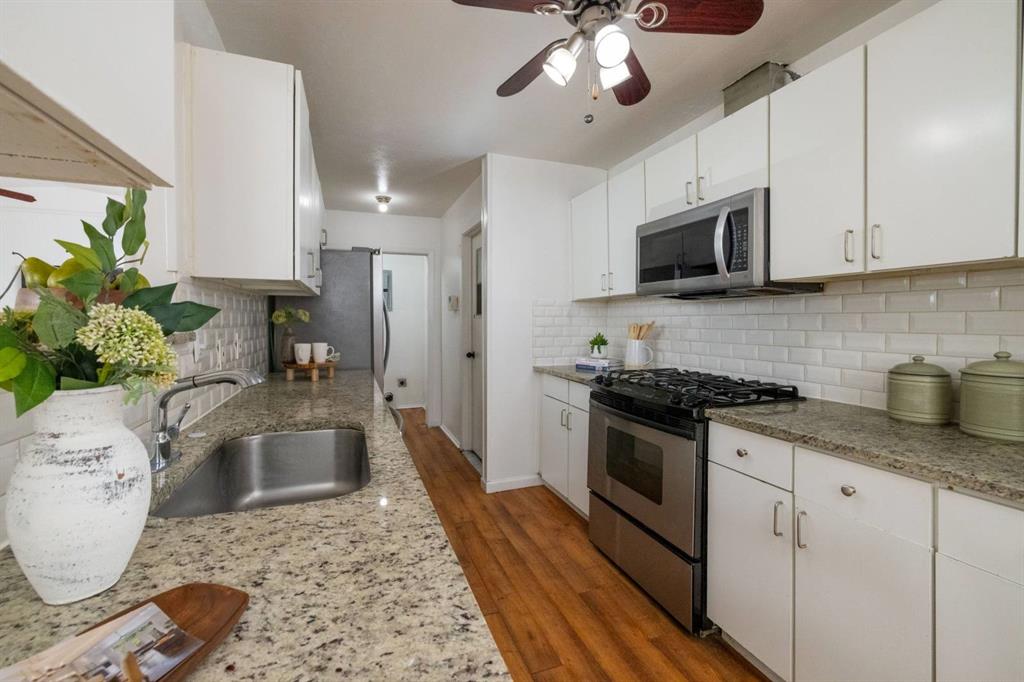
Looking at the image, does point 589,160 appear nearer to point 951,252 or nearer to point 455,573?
point 951,252

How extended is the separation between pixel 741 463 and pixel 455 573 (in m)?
1.31

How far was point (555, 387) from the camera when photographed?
302cm

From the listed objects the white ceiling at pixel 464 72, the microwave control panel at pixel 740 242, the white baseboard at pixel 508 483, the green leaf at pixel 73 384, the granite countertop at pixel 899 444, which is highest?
the white ceiling at pixel 464 72

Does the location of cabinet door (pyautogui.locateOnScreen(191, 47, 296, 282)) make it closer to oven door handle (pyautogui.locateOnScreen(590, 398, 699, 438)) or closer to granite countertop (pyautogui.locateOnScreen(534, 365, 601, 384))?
oven door handle (pyautogui.locateOnScreen(590, 398, 699, 438))

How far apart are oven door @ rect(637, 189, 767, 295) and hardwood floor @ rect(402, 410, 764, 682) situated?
1466 millimetres

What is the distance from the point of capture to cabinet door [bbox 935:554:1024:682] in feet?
3.01

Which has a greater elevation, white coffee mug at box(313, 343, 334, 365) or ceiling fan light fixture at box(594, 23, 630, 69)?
ceiling fan light fixture at box(594, 23, 630, 69)

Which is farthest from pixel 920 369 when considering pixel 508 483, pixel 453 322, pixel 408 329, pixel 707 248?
pixel 408 329

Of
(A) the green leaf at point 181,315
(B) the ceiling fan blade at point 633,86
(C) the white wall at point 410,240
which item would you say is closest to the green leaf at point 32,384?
(A) the green leaf at point 181,315

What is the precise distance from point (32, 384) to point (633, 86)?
1775mm

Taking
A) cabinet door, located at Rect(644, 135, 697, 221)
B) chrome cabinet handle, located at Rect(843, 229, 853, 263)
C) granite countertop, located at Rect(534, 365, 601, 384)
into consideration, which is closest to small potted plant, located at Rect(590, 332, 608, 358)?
granite countertop, located at Rect(534, 365, 601, 384)

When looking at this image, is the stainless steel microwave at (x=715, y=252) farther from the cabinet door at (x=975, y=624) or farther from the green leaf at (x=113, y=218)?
the green leaf at (x=113, y=218)

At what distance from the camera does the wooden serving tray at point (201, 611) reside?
454 mm

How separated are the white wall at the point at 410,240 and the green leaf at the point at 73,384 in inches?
168
